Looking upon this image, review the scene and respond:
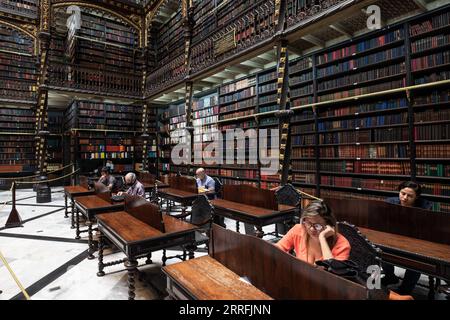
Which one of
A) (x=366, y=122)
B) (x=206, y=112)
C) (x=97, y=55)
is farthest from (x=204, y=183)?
(x=97, y=55)

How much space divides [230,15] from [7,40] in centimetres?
916

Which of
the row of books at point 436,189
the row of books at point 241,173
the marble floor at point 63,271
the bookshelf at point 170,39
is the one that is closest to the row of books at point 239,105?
the row of books at point 241,173

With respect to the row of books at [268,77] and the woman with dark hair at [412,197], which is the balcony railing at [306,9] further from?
the woman with dark hair at [412,197]

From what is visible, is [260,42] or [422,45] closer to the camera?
[422,45]

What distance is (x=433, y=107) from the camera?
4.13 meters

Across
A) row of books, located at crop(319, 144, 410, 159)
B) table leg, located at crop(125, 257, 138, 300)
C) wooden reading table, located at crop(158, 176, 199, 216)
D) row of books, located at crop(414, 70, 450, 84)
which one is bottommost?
table leg, located at crop(125, 257, 138, 300)

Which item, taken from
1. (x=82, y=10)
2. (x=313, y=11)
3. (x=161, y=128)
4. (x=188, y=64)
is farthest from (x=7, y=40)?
(x=313, y=11)

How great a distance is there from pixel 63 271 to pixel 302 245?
284 cm

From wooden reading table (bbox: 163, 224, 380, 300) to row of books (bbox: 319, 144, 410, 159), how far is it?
4088 millimetres

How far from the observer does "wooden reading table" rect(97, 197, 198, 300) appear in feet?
7.15

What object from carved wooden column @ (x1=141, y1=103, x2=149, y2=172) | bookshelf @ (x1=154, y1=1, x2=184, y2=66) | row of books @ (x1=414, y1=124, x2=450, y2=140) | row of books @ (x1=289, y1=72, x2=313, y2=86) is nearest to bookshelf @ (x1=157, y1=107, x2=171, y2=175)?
carved wooden column @ (x1=141, y1=103, x2=149, y2=172)

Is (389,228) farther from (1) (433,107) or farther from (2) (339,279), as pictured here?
(1) (433,107)

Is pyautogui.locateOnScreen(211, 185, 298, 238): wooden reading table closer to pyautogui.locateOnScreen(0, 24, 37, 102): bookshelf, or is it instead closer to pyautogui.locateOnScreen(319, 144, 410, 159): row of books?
pyautogui.locateOnScreen(319, 144, 410, 159): row of books

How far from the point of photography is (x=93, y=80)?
9695 millimetres
